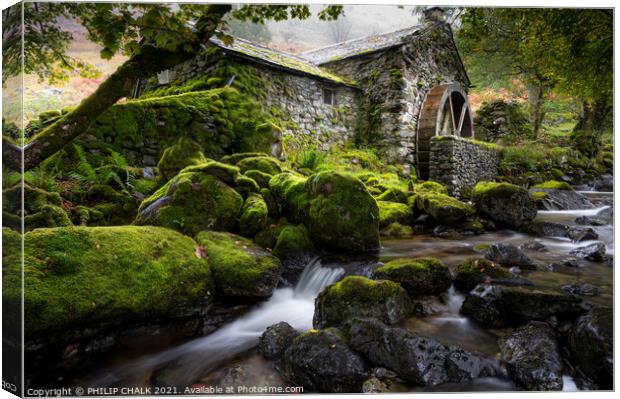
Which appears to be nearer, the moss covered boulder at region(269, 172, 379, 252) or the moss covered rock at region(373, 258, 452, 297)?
the moss covered rock at region(373, 258, 452, 297)

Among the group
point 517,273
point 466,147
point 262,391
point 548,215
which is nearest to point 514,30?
point 517,273

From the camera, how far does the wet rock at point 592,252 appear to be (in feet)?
11.6

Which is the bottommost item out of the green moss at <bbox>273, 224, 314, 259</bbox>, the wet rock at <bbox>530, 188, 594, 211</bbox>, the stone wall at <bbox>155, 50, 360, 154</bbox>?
the green moss at <bbox>273, 224, 314, 259</bbox>

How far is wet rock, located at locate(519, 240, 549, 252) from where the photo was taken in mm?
4547

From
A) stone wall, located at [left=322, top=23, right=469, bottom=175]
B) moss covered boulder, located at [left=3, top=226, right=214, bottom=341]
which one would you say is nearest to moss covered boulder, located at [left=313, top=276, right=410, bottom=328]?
moss covered boulder, located at [left=3, top=226, right=214, bottom=341]

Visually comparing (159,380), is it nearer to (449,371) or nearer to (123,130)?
(449,371)

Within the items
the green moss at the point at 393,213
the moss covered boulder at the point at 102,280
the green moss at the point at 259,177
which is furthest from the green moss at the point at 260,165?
the moss covered boulder at the point at 102,280

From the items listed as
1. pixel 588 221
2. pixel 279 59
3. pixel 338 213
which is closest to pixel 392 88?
pixel 279 59

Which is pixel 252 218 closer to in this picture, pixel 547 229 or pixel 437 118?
pixel 547 229

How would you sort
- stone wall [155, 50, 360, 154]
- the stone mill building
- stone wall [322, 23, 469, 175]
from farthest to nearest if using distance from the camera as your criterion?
stone wall [322, 23, 469, 175] < the stone mill building < stone wall [155, 50, 360, 154]

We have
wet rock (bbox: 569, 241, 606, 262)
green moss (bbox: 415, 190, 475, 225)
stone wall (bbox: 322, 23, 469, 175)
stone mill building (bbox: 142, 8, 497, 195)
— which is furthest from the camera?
stone wall (bbox: 322, 23, 469, 175)

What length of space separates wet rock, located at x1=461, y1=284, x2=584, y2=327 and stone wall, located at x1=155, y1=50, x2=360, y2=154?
19.9ft

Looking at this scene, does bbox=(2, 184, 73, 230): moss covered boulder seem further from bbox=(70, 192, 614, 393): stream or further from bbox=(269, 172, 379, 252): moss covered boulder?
bbox=(269, 172, 379, 252): moss covered boulder

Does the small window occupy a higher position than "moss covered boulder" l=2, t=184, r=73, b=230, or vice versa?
the small window
